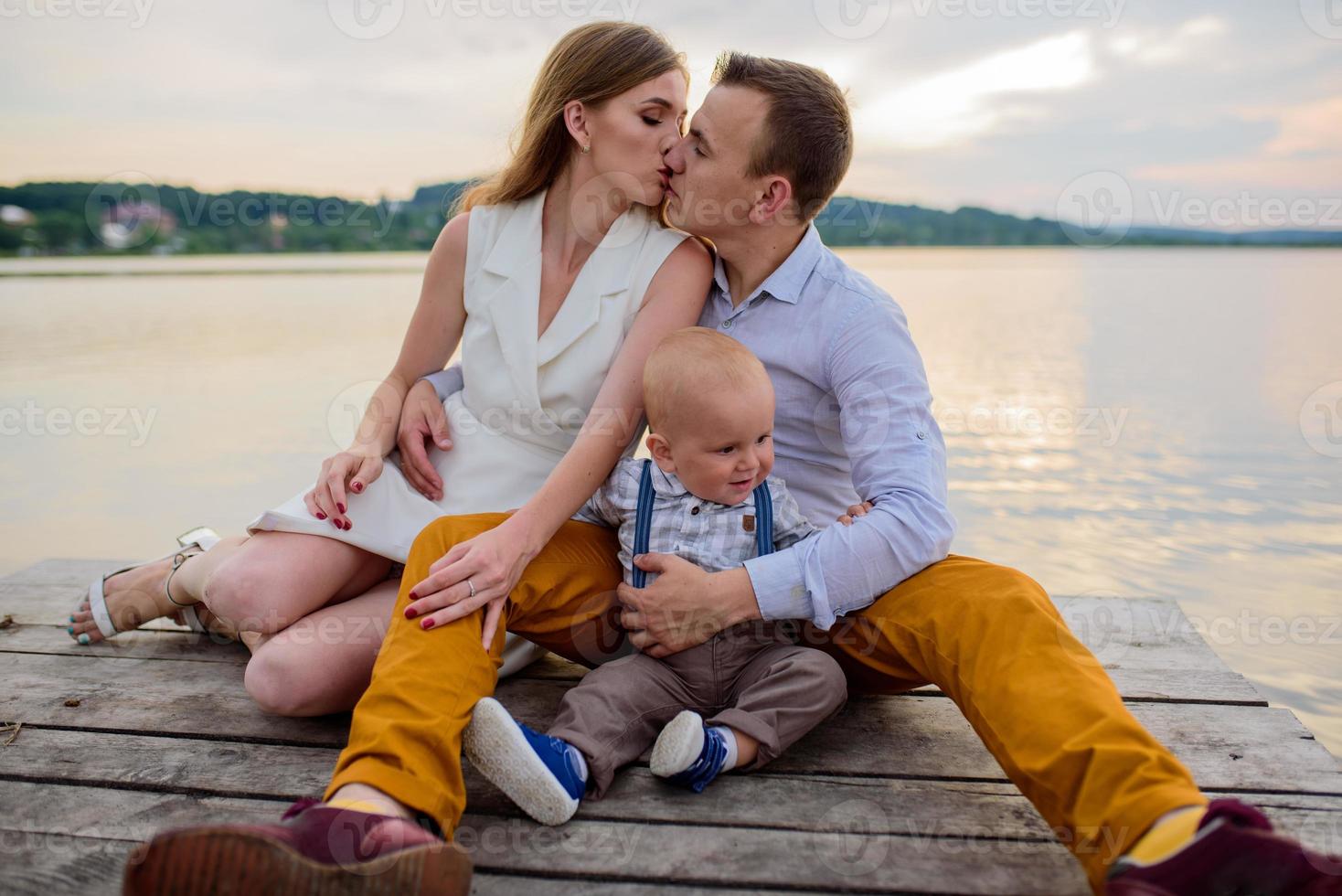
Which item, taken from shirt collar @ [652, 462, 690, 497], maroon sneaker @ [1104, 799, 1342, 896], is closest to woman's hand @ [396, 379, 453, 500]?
shirt collar @ [652, 462, 690, 497]

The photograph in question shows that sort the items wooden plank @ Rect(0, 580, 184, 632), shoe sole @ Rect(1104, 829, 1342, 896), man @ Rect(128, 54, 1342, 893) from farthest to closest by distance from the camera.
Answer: wooden plank @ Rect(0, 580, 184, 632) → man @ Rect(128, 54, 1342, 893) → shoe sole @ Rect(1104, 829, 1342, 896)

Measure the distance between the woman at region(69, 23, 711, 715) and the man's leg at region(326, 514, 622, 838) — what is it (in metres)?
0.14

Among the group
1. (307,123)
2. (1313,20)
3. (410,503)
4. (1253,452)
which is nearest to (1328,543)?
(1253,452)

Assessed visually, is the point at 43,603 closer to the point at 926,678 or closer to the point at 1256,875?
the point at 926,678

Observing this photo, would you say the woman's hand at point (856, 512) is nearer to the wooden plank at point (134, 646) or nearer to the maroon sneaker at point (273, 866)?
the maroon sneaker at point (273, 866)

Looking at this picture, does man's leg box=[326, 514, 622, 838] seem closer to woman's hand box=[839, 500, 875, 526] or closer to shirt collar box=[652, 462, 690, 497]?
shirt collar box=[652, 462, 690, 497]

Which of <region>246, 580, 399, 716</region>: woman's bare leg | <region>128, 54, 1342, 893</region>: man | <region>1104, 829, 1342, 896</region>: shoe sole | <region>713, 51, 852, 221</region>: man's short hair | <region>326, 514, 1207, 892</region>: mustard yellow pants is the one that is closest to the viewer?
<region>1104, 829, 1342, 896</region>: shoe sole

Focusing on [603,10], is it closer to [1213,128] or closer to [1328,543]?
[1328,543]

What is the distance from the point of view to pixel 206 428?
7.02 metres

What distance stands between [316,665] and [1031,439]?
229 inches

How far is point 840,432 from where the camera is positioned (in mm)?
2371

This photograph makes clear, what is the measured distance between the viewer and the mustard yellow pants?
145 centimetres

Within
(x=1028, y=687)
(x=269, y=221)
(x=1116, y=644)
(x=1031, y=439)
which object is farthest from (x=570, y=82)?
(x=269, y=221)

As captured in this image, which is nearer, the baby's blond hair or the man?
the man
